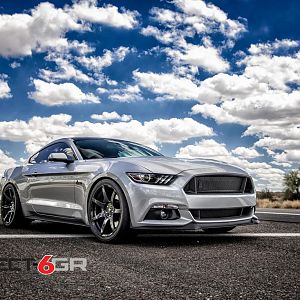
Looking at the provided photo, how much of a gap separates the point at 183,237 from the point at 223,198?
97cm

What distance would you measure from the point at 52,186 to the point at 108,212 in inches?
57.2

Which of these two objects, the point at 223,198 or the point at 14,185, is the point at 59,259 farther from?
the point at 14,185

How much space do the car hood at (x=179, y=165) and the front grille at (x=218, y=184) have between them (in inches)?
3.1

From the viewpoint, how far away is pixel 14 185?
823cm

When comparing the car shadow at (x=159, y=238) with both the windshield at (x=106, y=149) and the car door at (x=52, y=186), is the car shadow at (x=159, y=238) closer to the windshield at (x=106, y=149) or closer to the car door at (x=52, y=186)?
the car door at (x=52, y=186)

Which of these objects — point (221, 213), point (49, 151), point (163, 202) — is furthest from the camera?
point (49, 151)

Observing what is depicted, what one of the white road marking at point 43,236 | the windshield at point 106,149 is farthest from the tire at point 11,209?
the windshield at point 106,149

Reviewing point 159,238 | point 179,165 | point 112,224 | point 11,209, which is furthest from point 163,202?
→ point 11,209

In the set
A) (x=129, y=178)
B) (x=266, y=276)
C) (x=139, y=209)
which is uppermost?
(x=129, y=178)

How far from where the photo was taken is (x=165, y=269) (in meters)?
4.17

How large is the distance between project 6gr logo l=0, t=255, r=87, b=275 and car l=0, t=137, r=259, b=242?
4.07ft

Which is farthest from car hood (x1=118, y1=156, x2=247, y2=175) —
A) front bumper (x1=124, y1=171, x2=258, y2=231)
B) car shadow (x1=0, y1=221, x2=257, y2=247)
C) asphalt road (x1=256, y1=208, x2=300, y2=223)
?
asphalt road (x1=256, y1=208, x2=300, y2=223)

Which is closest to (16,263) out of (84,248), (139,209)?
(84,248)

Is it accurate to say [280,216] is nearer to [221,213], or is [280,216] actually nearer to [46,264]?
[221,213]
